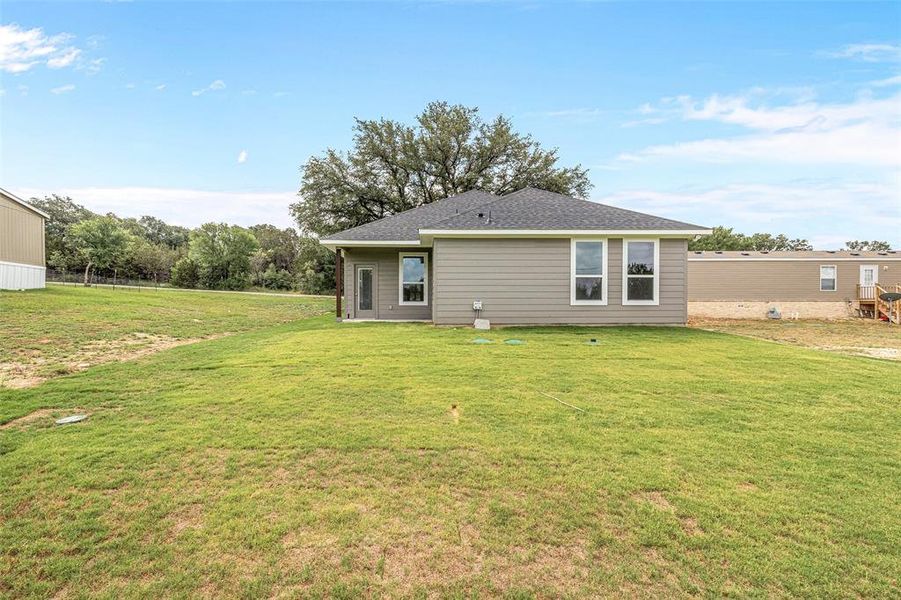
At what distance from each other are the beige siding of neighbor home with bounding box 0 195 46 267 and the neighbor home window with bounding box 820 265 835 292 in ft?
121

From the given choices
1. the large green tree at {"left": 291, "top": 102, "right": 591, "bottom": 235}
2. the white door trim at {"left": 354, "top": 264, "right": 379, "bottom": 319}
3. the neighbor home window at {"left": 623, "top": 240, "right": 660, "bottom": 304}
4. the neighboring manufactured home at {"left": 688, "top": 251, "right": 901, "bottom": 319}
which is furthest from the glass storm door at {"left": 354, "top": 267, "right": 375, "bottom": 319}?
the neighboring manufactured home at {"left": 688, "top": 251, "right": 901, "bottom": 319}

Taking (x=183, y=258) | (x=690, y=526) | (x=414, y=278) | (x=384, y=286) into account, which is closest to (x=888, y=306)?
(x=414, y=278)

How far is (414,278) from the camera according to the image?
13.2m

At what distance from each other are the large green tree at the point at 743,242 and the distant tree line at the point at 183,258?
3755 centimetres

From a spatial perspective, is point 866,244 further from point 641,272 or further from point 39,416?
point 39,416

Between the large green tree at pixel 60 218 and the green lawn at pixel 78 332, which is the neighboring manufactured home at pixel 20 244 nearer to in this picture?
the green lawn at pixel 78 332

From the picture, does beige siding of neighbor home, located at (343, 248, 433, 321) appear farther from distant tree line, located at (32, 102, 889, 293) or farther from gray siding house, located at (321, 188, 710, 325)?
distant tree line, located at (32, 102, 889, 293)

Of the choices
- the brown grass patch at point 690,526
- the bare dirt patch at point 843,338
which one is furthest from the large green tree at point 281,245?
the brown grass patch at point 690,526

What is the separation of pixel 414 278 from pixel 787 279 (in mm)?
17949

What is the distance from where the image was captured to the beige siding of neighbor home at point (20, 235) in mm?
17328

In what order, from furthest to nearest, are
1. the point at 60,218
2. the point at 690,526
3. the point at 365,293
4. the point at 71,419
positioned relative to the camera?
the point at 60,218 < the point at 365,293 < the point at 71,419 < the point at 690,526

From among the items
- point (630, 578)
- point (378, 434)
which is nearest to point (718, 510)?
point (630, 578)

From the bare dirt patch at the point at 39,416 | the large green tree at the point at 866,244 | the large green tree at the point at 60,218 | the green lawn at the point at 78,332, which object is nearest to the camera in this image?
the bare dirt patch at the point at 39,416

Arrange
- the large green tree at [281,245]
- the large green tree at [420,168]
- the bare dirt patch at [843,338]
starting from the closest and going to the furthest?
1. the bare dirt patch at [843,338]
2. the large green tree at [420,168]
3. the large green tree at [281,245]
